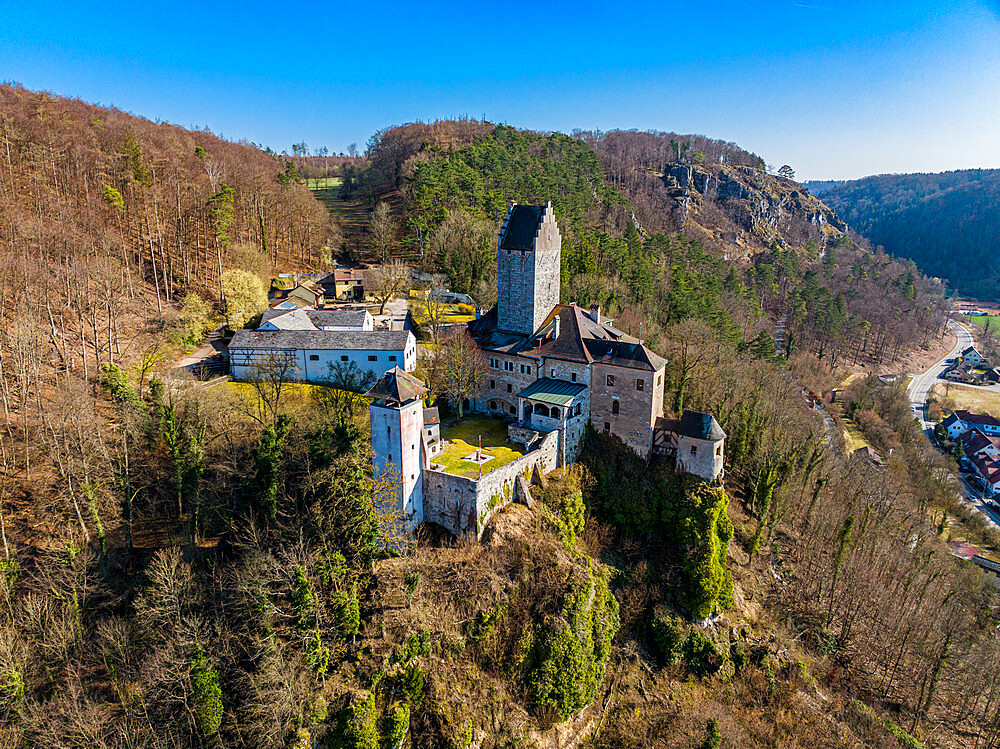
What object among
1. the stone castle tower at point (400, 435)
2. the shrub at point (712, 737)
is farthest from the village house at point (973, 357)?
the stone castle tower at point (400, 435)

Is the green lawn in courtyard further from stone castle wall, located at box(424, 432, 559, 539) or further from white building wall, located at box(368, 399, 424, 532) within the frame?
white building wall, located at box(368, 399, 424, 532)

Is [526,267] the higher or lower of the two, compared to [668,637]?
higher

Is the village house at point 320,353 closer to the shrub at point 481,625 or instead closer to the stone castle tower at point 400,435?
the stone castle tower at point 400,435

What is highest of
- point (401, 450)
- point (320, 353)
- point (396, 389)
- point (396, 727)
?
point (396, 389)

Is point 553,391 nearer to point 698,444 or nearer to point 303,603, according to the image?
point 698,444

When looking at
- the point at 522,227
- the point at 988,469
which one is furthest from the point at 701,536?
the point at 988,469

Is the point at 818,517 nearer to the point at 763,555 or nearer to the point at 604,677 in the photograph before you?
the point at 763,555

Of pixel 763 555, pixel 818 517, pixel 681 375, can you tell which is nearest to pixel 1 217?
pixel 681 375
